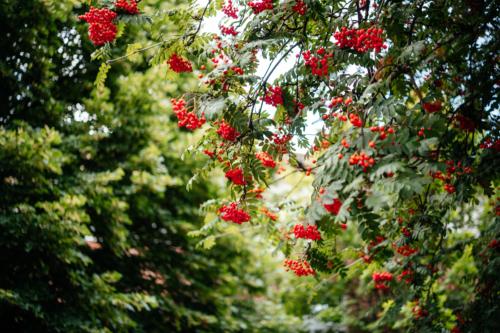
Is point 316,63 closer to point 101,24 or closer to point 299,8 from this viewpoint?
point 299,8

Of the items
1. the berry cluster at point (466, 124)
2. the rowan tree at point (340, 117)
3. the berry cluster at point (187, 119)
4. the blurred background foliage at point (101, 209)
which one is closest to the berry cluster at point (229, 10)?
the rowan tree at point (340, 117)

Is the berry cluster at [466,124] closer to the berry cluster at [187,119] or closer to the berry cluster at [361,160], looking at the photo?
the berry cluster at [361,160]

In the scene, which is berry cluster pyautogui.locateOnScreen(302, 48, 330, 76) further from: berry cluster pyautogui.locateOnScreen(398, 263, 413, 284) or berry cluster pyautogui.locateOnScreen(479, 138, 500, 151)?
berry cluster pyautogui.locateOnScreen(398, 263, 413, 284)

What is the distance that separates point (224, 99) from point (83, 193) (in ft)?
11.8

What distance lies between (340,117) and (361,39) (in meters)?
0.66

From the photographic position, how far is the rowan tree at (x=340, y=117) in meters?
1.74

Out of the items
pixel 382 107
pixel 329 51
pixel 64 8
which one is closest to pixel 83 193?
pixel 64 8

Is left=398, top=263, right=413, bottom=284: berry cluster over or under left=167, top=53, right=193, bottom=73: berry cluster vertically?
under

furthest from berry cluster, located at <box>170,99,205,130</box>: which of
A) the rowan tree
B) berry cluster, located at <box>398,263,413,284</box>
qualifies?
berry cluster, located at <box>398,263,413,284</box>

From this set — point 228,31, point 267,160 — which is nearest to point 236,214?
point 267,160

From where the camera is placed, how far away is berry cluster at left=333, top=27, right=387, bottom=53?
2.09 metres

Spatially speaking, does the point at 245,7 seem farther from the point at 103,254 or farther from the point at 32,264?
the point at 103,254

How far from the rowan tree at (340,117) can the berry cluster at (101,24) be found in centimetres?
1

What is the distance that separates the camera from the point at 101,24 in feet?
8.25
